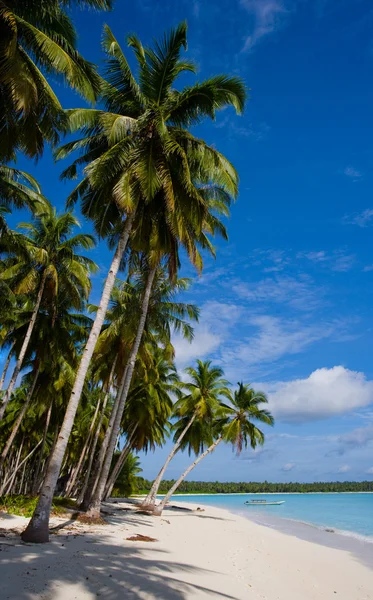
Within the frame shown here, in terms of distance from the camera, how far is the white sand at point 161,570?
17.6ft

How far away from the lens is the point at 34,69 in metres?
8.02

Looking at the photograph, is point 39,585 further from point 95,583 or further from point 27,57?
point 27,57

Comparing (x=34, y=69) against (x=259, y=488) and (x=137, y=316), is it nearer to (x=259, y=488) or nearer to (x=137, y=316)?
(x=137, y=316)

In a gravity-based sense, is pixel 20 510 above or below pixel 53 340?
below

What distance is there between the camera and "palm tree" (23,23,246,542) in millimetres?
11148

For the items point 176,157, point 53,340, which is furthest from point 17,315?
point 176,157

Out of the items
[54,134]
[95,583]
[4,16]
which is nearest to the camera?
[95,583]

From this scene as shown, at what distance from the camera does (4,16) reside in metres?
7.05

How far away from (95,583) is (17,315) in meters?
15.1

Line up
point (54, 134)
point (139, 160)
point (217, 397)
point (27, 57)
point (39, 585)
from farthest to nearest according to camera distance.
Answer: point (217, 397) < point (139, 160) < point (54, 134) < point (27, 57) < point (39, 585)

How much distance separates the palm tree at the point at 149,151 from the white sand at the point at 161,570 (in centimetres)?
397

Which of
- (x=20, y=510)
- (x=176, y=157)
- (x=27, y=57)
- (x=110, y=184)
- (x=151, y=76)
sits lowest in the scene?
(x=20, y=510)

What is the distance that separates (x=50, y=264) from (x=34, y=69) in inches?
382

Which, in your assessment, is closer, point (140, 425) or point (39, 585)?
point (39, 585)
